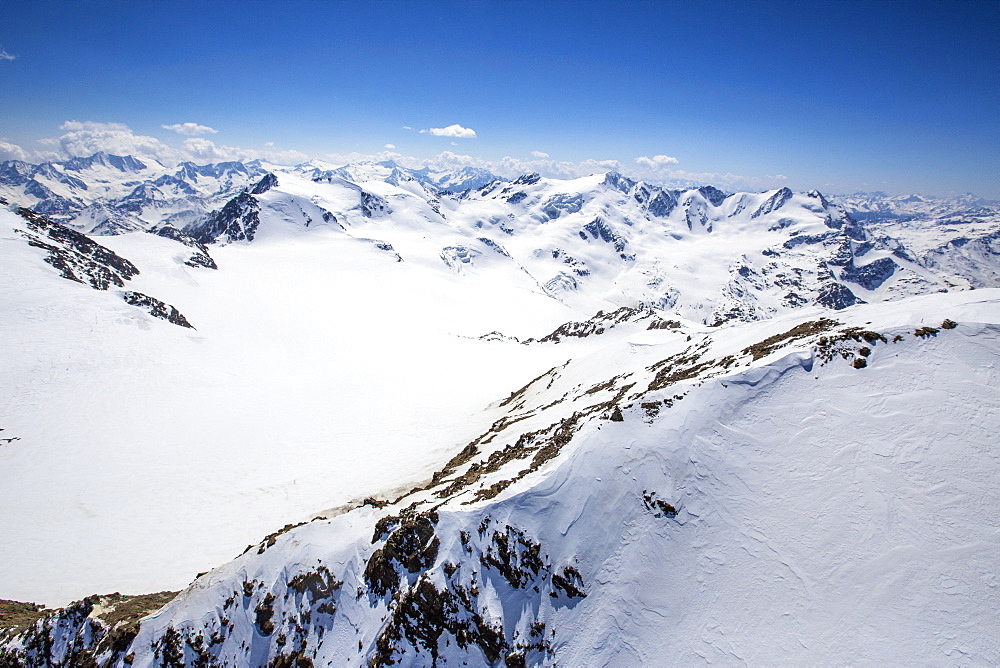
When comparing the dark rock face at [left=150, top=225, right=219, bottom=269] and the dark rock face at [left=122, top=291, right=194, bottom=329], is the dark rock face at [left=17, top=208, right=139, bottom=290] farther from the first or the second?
the dark rock face at [left=150, top=225, right=219, bottom=269]

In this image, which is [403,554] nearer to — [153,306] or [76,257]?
[153,306]

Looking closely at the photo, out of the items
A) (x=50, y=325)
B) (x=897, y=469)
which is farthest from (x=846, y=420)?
(x=50, y=325)

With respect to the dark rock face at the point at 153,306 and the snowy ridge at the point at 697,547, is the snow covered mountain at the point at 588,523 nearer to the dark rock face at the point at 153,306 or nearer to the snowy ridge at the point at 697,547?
the snowy ridge at the point at 697,547

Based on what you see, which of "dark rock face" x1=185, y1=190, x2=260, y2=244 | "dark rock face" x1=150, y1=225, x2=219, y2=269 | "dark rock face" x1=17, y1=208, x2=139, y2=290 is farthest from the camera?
"dark rock face" x1=185, y1=190, x2=260, y2=244

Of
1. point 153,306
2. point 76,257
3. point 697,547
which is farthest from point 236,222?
point 697,547

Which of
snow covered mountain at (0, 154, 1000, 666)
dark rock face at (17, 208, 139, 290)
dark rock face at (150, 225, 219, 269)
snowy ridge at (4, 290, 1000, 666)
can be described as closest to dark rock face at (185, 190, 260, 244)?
dark rock face at (150, 225, 219, 269)
